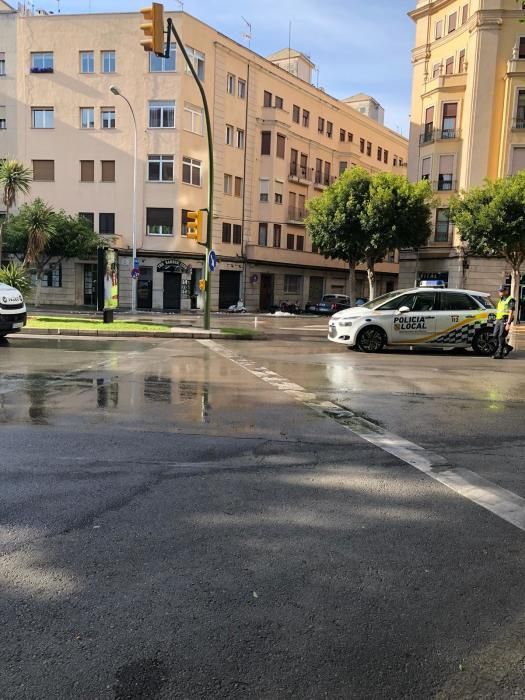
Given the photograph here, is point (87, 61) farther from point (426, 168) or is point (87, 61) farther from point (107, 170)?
point (426, 168)

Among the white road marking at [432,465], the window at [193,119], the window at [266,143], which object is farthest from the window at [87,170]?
the white road marking at [432,465]

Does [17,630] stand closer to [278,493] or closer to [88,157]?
[278,493]

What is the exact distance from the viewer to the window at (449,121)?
3478cm

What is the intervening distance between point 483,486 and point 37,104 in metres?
38.8

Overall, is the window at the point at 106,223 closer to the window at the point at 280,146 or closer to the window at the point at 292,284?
the window at the point at 280,146

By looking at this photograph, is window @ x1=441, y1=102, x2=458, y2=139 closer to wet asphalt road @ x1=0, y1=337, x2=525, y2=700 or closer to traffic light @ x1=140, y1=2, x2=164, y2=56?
traffic light @ x1=140, y1=2, x2=164, y2=56

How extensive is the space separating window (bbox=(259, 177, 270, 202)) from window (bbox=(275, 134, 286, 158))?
2.14m

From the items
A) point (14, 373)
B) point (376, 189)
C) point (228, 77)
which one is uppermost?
point (228, 77)

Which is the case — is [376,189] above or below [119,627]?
above

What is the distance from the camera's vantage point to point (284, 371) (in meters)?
11.2

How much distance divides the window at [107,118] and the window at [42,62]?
13.2 feet

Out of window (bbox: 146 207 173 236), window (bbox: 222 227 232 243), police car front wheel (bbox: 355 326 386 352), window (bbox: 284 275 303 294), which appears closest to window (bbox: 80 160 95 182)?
window (bbox: 146 207 173 236)

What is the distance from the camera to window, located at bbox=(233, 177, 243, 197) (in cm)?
4059

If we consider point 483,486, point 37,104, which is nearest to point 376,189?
point 37,104
